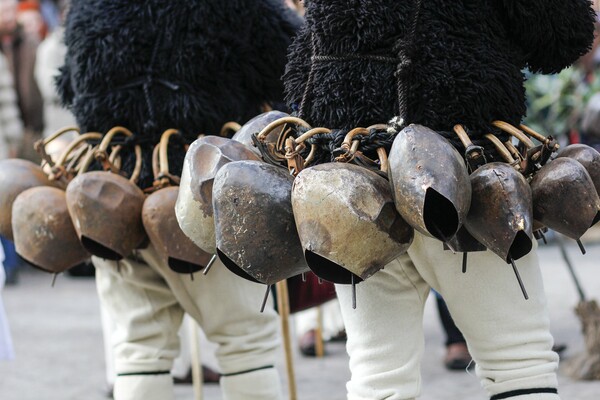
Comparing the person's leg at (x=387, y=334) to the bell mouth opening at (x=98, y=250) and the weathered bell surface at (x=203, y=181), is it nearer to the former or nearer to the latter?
the weathered bell surface at (x=203, y=181)

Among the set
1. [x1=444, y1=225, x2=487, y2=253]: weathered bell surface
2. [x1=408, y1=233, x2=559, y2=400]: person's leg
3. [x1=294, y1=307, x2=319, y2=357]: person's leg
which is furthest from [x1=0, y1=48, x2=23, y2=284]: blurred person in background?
[x1=444, y1=225, x2=487, y2=253]: weathered bell surface

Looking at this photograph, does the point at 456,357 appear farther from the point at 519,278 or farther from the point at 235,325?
the point at 519,278

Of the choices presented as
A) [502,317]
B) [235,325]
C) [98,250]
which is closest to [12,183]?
[98,250]

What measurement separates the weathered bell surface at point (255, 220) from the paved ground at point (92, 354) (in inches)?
81.3

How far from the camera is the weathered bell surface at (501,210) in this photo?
198 cm

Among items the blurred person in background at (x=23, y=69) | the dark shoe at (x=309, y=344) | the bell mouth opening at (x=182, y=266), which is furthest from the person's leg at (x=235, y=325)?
the blurred person in background at (x=23, y=69)

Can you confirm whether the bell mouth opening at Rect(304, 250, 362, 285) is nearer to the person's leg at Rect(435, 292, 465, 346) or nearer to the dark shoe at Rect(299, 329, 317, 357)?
the person's leg at Rect(435, 292, 465, 346)

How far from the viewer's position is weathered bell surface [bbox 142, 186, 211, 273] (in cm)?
257

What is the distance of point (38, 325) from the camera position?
5.95 meters

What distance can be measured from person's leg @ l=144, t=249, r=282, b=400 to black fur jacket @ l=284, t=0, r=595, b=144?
2.52 ft

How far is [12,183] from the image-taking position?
2.81 meters

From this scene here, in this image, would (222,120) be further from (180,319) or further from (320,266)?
(320,266)

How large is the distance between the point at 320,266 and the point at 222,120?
93cm

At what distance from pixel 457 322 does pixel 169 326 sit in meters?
1.00
